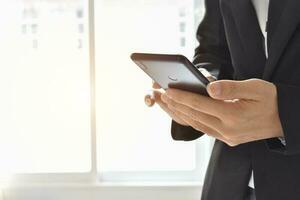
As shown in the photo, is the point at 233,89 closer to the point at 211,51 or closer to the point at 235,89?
the point at 235,89

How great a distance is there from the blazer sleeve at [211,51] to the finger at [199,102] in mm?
223

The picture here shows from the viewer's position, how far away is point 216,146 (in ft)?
2.85

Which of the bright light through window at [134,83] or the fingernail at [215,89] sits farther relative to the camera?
the bright light through window at [134,83]

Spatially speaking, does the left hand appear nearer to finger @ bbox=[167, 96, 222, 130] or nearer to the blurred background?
finger @ bbox=[167, 96, 222, 130]

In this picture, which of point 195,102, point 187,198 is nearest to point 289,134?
point 195,102

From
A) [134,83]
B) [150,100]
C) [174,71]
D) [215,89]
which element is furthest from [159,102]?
[134,83]

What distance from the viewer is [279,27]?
0.67m

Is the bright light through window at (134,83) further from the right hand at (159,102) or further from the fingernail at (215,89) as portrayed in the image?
the fingernail at (215,89)

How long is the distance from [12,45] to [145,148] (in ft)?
1.92

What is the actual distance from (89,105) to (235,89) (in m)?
1.00

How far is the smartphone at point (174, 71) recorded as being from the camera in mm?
626

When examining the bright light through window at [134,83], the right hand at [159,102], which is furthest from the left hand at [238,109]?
the bright light through window at [134,83]

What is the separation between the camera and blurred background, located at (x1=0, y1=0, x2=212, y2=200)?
1.51m

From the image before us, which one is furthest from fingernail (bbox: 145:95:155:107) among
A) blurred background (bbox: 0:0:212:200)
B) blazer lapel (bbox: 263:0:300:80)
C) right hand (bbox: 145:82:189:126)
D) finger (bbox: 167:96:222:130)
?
blurred background (bbox: 0:0:212:200)
